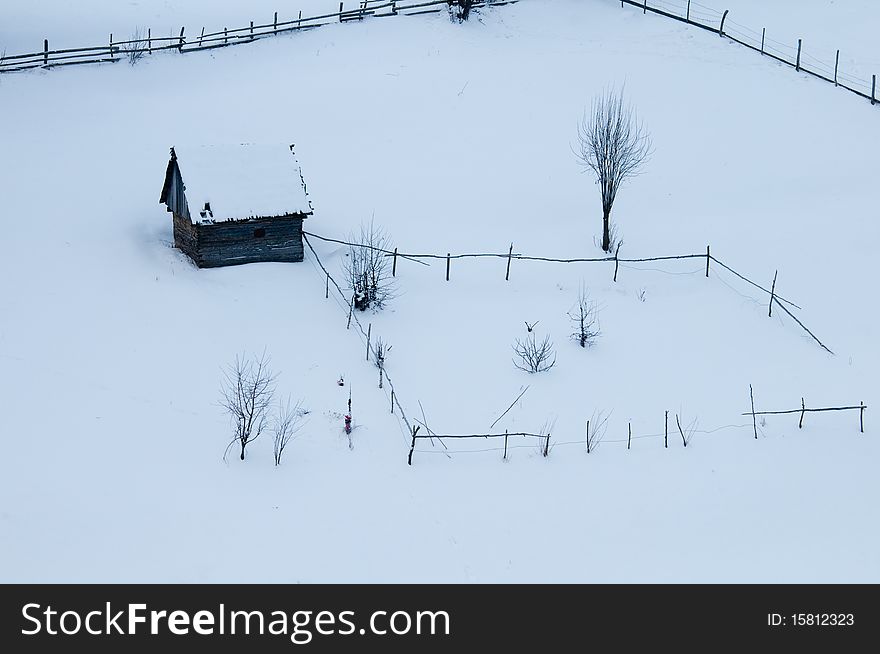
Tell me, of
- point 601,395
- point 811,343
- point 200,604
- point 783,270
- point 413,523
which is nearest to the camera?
point 200,604

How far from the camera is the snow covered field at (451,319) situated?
21.9 metres

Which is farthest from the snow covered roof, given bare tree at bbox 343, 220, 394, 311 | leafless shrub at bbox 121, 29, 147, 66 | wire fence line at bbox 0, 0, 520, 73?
wire fence line at bbox 0, 0, 520, 73

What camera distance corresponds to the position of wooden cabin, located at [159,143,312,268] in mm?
29266

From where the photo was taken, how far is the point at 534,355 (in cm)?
2767

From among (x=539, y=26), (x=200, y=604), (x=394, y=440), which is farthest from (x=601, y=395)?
(x=539, y=26)

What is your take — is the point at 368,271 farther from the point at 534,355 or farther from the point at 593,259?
the point at 593,259

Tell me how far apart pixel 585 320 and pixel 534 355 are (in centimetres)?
264

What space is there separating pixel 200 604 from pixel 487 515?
619 cm

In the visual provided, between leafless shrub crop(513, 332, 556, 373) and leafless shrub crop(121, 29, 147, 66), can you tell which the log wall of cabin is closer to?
leafless shrub crop(513, 332, 556, 373)

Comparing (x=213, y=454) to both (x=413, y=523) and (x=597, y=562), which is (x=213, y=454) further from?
(x=597, y=562)

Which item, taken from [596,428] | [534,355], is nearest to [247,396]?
[534,355]

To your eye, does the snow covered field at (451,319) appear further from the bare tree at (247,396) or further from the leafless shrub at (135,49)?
the leafless shrub at (135,49)

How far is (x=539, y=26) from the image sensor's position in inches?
1794

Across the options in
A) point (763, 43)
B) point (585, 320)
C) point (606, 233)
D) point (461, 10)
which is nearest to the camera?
point (585, 320)
